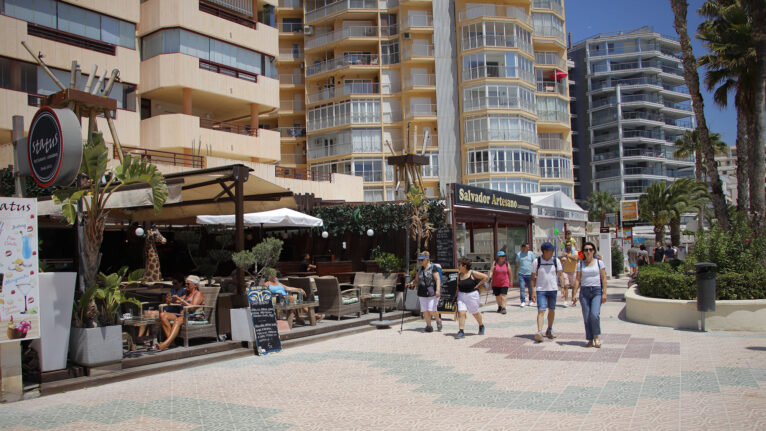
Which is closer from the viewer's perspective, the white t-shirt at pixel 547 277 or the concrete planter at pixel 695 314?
the white t-shirt at pixel 547 277

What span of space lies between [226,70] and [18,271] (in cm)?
2473

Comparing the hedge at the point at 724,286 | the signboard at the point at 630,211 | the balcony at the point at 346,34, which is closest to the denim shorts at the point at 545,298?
the hedge at the point at 724,286

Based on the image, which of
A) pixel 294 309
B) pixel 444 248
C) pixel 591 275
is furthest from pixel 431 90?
pixel 591 275

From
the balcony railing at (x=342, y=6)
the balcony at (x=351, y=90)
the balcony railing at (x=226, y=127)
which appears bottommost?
the balcony railing at (x=226, y=127)

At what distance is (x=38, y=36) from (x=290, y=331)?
19.5m

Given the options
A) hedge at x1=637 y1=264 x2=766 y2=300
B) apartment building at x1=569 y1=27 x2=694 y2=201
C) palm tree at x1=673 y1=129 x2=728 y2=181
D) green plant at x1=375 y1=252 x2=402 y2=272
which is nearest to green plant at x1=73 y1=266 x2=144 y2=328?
green plant at x1=375 y1=252 x2=402 y2=272

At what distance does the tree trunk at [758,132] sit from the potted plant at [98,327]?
54.2ft

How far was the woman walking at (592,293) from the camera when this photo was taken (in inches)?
373

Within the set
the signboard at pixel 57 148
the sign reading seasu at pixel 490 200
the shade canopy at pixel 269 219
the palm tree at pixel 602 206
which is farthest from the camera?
the palm tree at pixel 602 206

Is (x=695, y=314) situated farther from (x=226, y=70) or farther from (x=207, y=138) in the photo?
(x=226, y=70)

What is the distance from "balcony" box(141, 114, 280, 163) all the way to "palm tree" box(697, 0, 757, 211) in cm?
2047

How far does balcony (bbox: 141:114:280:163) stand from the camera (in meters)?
27.4

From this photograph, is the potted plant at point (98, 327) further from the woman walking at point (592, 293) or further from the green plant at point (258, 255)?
the woman walking at point (592, 293)

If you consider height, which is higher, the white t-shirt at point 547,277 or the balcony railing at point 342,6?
the balcony railing at point 342,6
